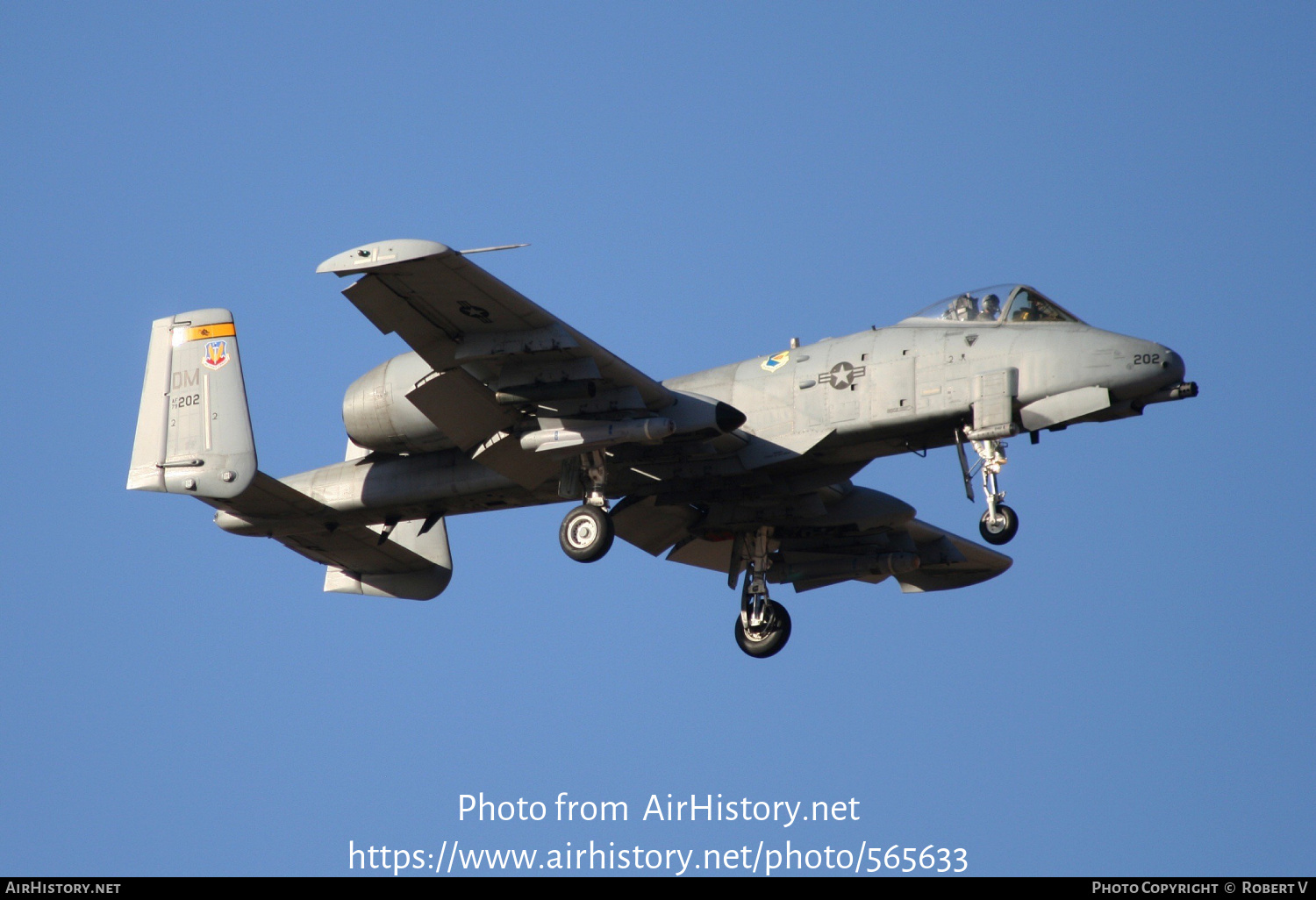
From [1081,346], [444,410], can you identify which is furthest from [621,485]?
[1081,346]

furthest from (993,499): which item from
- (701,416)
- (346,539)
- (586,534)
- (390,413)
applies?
(346,539)

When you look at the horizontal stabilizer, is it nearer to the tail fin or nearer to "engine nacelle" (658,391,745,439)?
the tail fin

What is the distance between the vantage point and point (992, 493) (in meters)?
22.4

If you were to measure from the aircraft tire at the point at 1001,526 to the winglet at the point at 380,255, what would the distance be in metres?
7.83

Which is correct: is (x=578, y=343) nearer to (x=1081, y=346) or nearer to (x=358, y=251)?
(x=358, y=251)

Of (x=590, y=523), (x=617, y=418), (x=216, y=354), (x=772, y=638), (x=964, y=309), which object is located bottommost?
(x=772, y=638)

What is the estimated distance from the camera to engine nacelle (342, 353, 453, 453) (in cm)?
2366

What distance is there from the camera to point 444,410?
23031mm

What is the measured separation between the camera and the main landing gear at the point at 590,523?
23203mm

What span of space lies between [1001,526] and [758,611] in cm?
538

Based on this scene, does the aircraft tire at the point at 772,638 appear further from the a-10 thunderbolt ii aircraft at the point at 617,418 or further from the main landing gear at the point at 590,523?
the main landing gear at the point at 590,523

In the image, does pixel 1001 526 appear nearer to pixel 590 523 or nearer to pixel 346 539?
pixel 590 523

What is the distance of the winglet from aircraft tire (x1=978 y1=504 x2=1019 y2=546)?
7828 mm

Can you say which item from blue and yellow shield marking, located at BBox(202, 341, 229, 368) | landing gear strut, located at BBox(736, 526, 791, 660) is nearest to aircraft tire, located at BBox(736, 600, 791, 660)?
landing gear strut, located at BBox(736, 526, 791, 660)
